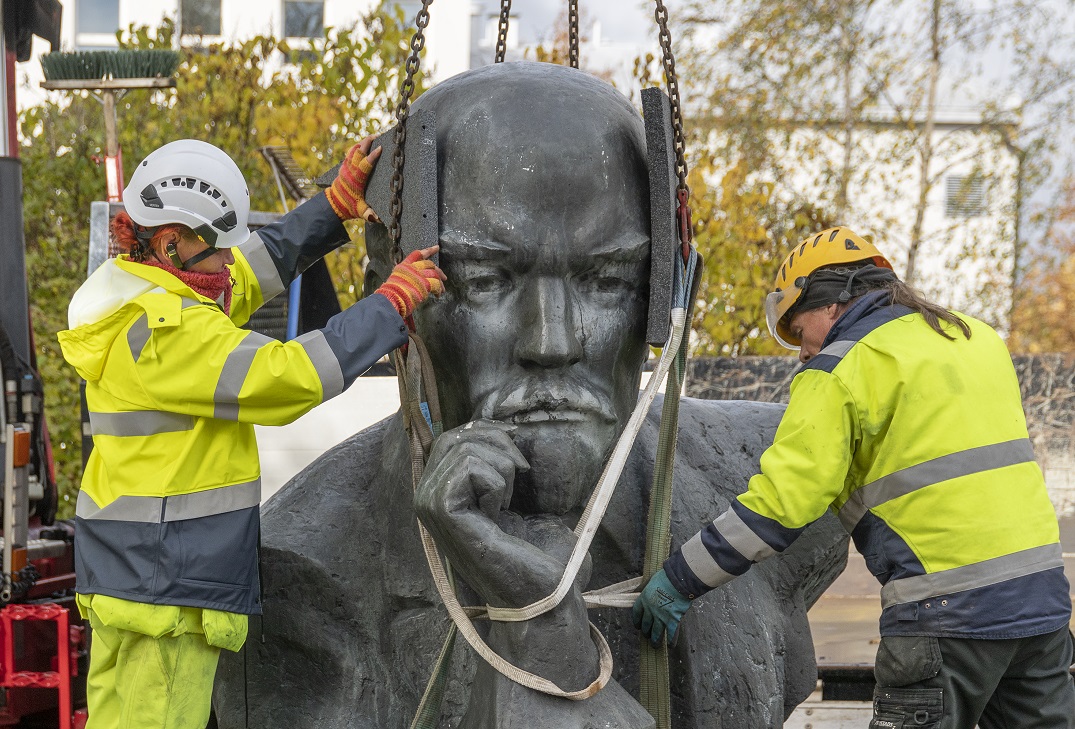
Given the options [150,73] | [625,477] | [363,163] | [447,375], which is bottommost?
[625,477]

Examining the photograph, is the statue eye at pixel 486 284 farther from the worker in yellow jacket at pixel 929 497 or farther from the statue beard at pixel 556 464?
the worker in yellow jacket at pixel 929 497

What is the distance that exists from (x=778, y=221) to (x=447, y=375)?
948 cm

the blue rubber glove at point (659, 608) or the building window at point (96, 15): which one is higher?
the building window at point (96, 15)

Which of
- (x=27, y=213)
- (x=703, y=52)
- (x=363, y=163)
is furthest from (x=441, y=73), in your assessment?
(x=363, y=163)

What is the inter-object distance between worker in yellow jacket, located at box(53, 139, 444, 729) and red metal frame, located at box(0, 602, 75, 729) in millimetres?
1888

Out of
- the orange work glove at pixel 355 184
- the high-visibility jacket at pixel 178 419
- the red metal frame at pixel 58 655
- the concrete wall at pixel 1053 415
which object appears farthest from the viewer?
the concrete wall at pixel 1053 415

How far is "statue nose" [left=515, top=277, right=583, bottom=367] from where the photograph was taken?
7.92 ft

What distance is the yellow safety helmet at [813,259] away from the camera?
335cm

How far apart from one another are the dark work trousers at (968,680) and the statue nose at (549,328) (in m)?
1.37

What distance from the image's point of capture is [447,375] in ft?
8.62

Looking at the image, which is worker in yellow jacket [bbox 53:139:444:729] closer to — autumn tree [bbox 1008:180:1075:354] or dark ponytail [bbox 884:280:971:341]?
dark ponytail [bbox 884:280:971:341]

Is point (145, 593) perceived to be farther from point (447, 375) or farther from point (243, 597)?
point (447, 375)

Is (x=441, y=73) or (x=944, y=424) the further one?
(x=441, y=73)

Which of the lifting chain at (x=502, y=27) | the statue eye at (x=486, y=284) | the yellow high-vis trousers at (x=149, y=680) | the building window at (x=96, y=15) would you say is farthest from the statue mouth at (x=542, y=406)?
the building window at (x=96, y=15)
